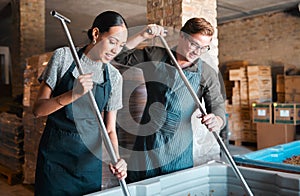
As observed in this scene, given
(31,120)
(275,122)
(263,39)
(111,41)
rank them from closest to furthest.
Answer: (111,41) < (31,120) < (275,122) < (263,39)

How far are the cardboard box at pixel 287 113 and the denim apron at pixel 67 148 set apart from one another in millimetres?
5215

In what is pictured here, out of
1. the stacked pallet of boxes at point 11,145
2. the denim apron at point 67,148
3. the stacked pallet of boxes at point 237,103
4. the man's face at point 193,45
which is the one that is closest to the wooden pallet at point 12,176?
the stacked pallet of boxes at point 11,145

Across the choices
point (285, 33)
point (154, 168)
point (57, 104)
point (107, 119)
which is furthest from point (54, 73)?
point (285, 33)

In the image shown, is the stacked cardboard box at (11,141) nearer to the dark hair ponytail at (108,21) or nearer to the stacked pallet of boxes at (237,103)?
the dark hair ponytail at (108,21)

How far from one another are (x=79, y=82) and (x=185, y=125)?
2.75 ft

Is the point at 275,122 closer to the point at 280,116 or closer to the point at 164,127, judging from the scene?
the point at 280,116

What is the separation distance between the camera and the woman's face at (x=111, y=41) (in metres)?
1.42

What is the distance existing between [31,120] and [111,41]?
2807mm

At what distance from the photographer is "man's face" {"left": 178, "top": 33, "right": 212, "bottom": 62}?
5.59ft

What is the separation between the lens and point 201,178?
1.58 meters

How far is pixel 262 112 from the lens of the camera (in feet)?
20.9

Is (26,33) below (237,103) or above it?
above

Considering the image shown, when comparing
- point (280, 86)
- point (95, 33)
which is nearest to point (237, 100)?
point (280, 86)

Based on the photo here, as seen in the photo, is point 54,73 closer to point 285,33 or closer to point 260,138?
point 260,138
